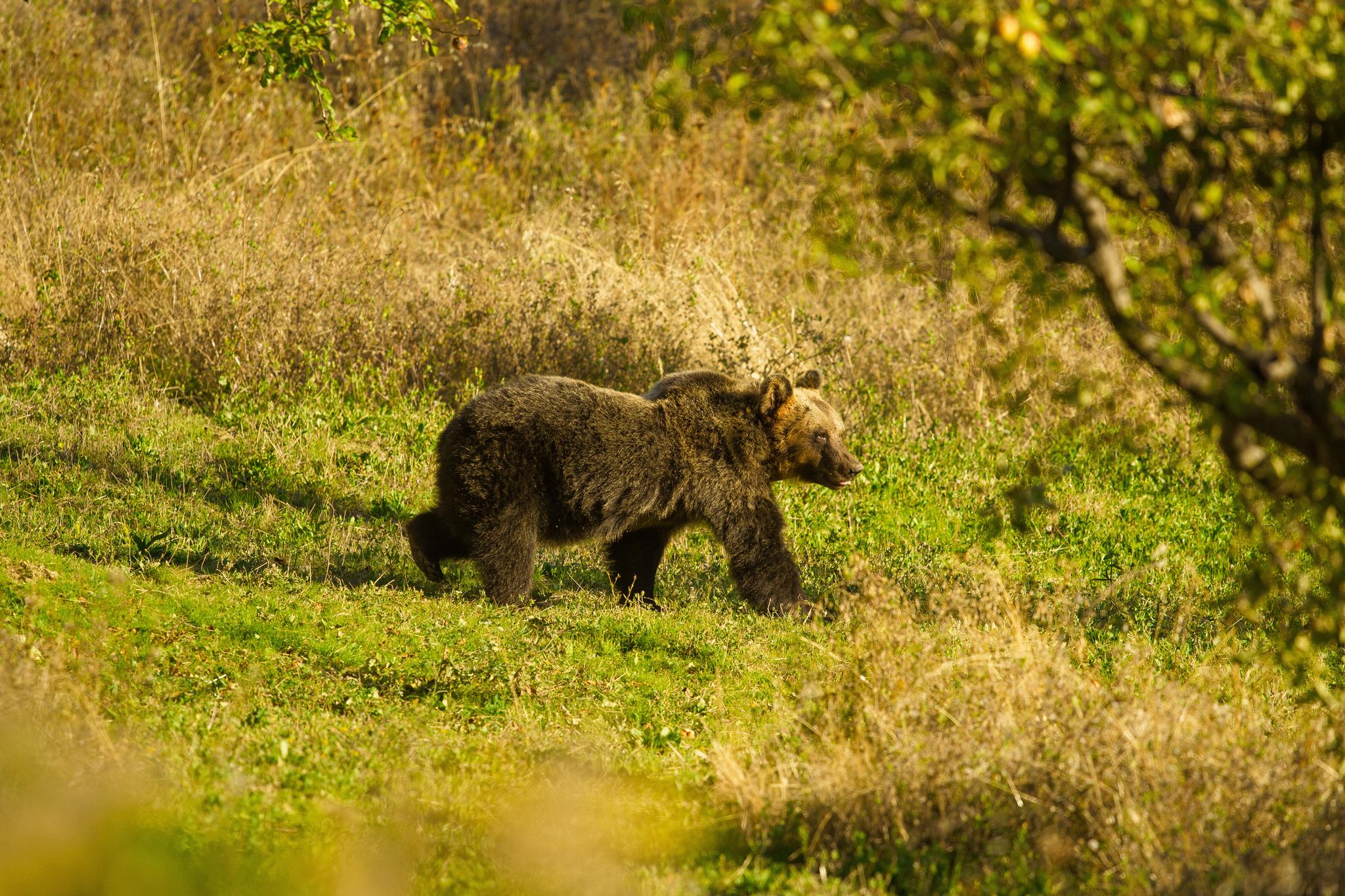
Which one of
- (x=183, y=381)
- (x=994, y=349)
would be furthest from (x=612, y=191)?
(x=183, y=381)

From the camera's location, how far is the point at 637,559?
32.8 feet

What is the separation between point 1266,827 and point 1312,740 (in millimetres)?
511

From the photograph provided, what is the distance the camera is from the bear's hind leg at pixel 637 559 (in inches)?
392

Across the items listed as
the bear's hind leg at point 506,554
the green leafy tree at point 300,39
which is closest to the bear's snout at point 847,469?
the bear's hind leg at point 506,554

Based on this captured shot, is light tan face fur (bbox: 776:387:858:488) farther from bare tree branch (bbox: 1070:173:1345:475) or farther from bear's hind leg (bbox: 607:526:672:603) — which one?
bare tree branch (bbox: 1070:173:1345:475)

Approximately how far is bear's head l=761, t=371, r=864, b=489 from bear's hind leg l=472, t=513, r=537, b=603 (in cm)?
218

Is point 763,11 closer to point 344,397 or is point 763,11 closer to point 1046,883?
point 1046,883

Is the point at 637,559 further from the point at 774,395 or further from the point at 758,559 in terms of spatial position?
the point at 774,395

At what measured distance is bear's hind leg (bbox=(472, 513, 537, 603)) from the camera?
29.0ft

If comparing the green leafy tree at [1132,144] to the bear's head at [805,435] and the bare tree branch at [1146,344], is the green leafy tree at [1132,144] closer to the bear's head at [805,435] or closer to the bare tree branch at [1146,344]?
the bare tree branch at [1146,344]

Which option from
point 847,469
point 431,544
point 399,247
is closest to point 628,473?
point 431,544

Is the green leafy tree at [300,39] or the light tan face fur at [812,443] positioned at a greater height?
the green leafy tree at [300,39]

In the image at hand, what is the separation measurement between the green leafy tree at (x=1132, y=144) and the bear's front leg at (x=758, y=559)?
16.4 feet

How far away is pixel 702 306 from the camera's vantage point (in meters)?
15.0
